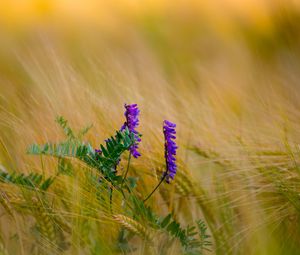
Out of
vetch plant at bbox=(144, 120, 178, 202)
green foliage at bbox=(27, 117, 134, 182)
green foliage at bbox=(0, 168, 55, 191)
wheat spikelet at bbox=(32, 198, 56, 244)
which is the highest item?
vetch plant at bbox=(144, 120, 178, 202)

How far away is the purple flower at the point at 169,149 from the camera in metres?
1.57

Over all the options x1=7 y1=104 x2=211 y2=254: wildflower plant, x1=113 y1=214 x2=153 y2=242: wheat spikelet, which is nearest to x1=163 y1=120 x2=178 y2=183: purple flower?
x1=7 y1=104 x2=211 y2=254: wildflower plant

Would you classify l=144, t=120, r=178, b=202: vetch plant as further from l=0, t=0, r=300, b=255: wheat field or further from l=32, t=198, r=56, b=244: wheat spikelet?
l=32, t=198, r=56, b=244: wheat spikelet

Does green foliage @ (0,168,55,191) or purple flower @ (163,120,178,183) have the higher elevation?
purple flower @ (163,120,178,183)

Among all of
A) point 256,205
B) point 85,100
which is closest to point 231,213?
point 256,205

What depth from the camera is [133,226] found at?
4.76ft

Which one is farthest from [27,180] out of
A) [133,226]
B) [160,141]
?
[160,141]

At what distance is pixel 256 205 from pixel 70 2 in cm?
320

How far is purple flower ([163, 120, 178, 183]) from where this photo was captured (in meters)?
1.57

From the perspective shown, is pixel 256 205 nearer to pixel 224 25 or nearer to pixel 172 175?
pixel 172 175

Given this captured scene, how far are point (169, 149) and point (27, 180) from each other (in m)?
0.28

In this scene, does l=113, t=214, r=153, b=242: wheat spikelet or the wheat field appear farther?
the wheat field

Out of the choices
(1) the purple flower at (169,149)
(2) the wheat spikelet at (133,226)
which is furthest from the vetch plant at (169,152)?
(2) the wheat spikelet at (133,226)

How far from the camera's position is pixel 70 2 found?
470 centimetres
